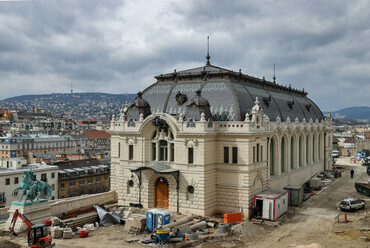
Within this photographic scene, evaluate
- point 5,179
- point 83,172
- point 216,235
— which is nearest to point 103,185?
point 83,172

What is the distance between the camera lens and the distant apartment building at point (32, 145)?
420 feet

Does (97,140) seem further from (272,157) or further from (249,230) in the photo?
(249,230)

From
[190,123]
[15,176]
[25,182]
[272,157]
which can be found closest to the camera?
[25,182]

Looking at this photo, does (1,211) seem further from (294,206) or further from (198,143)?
(294,206)

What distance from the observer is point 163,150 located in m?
50.5

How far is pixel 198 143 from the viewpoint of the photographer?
154ft

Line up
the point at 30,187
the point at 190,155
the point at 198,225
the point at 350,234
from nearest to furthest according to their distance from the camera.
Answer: the point at 350,234 < the point at 30,187 < the point at 198,225 < the point at 190,155

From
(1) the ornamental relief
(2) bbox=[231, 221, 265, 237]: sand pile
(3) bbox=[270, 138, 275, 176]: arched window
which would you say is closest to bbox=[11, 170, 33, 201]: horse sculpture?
(1) the ornamental relief

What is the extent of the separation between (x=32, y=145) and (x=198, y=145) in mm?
106786

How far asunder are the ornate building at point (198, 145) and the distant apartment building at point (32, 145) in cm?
7242

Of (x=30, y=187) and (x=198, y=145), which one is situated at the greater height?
(x=198, y=145)

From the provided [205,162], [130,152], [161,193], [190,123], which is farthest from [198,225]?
[130,152]

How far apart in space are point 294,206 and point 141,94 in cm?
2729

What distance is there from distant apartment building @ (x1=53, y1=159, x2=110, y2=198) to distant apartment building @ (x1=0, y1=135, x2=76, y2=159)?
32.0 m
